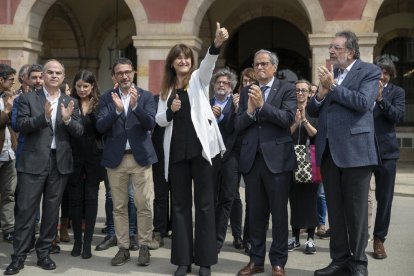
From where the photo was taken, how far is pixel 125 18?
1681 centimetres

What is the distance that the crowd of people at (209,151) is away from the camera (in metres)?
4.53

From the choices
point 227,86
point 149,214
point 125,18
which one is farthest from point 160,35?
point 149,214

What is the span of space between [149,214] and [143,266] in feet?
1.60

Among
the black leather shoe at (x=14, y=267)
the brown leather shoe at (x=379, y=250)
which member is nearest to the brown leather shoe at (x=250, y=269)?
the brown leather shoe at (x=379, y=250)

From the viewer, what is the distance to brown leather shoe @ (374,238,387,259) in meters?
5.35

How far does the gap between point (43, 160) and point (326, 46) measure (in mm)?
7597

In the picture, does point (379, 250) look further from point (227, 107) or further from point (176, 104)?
point (176, 104)

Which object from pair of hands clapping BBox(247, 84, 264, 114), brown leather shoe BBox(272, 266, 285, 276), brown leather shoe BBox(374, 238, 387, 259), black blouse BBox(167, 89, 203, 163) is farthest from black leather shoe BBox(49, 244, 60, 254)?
brown leather shoe BBox(374, 238, 387, 259)

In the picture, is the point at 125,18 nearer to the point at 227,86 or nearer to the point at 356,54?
the point at 227,86

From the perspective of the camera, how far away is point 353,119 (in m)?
4.45

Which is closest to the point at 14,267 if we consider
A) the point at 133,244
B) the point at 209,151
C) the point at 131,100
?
the point at 133,244

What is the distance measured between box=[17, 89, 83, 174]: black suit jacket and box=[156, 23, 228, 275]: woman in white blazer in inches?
38.4

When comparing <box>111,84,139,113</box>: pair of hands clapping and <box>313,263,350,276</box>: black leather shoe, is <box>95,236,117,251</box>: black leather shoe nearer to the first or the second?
<box>111,84,139,113</box>: pair of hands clapping

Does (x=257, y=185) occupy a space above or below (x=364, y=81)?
below
